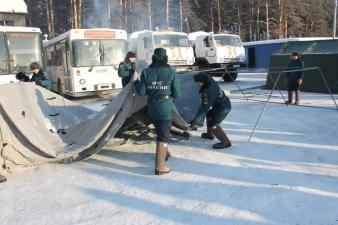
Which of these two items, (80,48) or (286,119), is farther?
(80,48)

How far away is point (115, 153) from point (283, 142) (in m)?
2.88

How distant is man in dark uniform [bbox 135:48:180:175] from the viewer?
502cm

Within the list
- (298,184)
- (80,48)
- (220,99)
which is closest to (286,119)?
(220,99)

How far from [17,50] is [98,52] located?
3.03 metres

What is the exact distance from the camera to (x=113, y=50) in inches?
567

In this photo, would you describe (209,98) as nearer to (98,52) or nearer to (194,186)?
(194,186)

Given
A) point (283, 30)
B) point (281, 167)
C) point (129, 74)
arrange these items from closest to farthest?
1. point (281, 167)
2. point (129, 74)
3. point (283, 30)

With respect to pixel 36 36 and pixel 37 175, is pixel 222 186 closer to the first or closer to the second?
pixel 37 175

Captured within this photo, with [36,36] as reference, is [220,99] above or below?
below

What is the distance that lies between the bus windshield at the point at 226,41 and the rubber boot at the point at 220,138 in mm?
13397

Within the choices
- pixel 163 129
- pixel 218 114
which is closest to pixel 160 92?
pixel 163 129

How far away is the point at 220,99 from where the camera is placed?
6.19 m

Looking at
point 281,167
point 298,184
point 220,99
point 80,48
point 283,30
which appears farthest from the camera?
point 283,30

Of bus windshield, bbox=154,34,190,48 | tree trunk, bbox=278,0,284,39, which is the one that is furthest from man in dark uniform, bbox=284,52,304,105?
tree trunk, bbox=278,0,284,39
